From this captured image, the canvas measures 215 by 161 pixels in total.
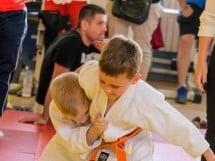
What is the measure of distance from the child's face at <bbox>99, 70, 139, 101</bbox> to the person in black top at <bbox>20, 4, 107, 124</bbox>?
1.31m

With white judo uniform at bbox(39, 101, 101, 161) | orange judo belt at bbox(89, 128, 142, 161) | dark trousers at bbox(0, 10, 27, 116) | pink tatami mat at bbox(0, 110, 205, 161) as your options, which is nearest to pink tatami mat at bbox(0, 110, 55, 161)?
pink tatami mat at bbox(0, 110, 205, 161)

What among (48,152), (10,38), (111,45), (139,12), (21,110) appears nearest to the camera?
(111,45)

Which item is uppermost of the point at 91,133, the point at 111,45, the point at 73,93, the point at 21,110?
the point at 111,45

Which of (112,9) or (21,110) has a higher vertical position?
(112,9)

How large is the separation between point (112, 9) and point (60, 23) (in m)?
0.43

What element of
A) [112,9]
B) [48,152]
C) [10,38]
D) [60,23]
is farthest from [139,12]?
[48,152]

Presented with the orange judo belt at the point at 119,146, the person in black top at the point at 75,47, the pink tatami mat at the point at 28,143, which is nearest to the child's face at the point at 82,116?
the orange judo belt at the point at 119,146

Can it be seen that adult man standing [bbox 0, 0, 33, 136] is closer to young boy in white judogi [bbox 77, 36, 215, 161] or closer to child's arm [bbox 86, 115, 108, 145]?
young boy in white judogi [bbox 77, 36, 215, 161]

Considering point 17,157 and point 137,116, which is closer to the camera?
point 137,116

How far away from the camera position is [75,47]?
122 inches

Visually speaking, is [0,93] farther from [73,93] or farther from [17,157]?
[73,93]

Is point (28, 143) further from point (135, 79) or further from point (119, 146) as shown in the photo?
point (135, 79)

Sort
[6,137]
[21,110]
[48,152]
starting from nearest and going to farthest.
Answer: [48,152]
[6,137]
[21,110]

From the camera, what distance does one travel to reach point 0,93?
8.44 ft
